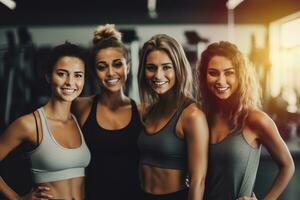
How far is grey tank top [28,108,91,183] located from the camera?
1.40 meters

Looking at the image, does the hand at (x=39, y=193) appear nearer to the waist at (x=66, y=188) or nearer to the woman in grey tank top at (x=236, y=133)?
the waist at (x=66, y=188)

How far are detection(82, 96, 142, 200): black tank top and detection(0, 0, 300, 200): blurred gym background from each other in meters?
0.16

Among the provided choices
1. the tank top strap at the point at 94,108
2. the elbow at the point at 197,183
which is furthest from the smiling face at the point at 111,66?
the elbow at the point at 197,183

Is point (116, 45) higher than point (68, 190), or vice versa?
point (116, 45)

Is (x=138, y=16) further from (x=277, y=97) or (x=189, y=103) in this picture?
(x=277, y=97)

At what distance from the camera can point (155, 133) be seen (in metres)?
1.41

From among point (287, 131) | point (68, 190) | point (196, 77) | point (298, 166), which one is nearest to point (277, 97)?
point (287, 131)

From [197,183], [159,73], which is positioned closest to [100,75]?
[159,73]

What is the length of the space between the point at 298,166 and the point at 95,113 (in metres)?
0.95

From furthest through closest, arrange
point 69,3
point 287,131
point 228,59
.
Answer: point 69,3, point 287,131, point 228,59

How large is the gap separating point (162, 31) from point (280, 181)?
2.56 feet

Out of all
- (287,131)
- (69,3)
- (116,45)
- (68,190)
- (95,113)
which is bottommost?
(68,190)

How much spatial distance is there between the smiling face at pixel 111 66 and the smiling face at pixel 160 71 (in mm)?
130

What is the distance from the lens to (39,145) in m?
1.39
